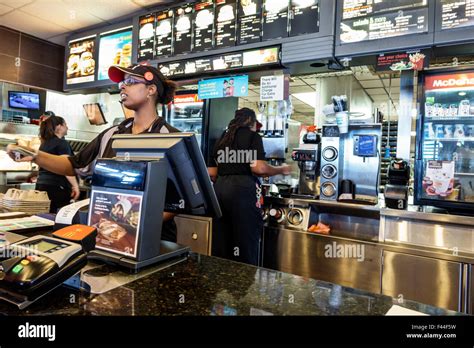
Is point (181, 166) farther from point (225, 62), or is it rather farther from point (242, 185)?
point (225, 62)

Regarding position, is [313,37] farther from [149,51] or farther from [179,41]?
[149,51]

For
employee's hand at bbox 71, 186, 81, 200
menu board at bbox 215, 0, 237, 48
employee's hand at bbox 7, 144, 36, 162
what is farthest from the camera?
employee's hand at bbox 71, 186, 81, 200

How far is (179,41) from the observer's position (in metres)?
3.99

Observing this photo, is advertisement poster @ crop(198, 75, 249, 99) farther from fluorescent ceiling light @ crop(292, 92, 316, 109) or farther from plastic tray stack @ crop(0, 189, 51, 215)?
fluorescent ceiling light @ crop(292, 92, 316, 109)

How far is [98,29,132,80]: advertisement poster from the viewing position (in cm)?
452

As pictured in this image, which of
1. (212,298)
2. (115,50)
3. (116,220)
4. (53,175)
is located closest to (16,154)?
(116,220)

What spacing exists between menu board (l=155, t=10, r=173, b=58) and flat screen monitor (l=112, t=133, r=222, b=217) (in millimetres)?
3222

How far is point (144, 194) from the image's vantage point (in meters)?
1.03

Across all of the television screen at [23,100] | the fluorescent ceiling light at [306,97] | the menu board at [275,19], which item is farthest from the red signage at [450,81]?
the television screen at [23,100]

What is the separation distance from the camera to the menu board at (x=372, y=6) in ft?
9.06

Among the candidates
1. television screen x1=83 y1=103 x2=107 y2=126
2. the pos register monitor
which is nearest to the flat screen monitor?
the pos register monitor

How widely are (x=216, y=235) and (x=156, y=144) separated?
233 cm

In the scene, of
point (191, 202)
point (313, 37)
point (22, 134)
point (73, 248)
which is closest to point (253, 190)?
point (313, 37)

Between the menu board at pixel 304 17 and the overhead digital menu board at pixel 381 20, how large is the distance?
0.27 meters
